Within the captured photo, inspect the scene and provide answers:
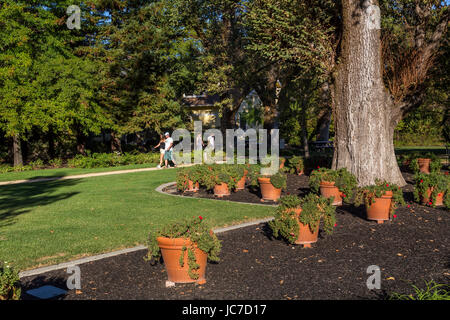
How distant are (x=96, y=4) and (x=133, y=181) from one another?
626 inches

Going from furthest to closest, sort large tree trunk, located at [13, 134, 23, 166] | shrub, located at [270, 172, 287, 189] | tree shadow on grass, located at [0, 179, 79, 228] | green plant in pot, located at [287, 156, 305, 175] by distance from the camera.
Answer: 1. large tree trunk, located at [13, 134, 23, 166]
2. green plant in pot, located at [287, 156, 305, 175]
3. shrub, located at [270, 172, 287, 189]
4. tree shadow on grass, located at [0, 179, 79, 228]

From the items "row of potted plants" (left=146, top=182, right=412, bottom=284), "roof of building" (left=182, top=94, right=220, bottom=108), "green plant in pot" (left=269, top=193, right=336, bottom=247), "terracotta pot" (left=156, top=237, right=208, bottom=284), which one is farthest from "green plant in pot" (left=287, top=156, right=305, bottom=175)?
"roof of building" (left=182, top=94, right=220, bottom=108)

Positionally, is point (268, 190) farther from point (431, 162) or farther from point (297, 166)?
point (431, 162)

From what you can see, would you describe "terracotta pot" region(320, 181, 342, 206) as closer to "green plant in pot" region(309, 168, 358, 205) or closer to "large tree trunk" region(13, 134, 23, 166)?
"green plant in pot" region(309, 168, 358, 205)

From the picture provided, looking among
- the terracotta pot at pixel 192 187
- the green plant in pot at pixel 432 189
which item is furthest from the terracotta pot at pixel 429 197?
the terracotta pot at pixel 192 187

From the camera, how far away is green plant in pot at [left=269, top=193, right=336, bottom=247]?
6.51m

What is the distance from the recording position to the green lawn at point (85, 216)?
22.3 ft

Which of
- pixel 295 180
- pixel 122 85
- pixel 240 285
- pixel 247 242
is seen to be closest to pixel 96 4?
pixel 122 85

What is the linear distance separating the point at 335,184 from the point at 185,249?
607 cm

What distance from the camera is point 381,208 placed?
324 inches

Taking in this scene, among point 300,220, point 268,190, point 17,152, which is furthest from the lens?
point 17,152

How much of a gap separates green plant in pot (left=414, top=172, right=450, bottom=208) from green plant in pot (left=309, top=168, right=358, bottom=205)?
1.47 metres

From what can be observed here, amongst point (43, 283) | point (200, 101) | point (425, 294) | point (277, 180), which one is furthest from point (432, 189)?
point (200, 101)
